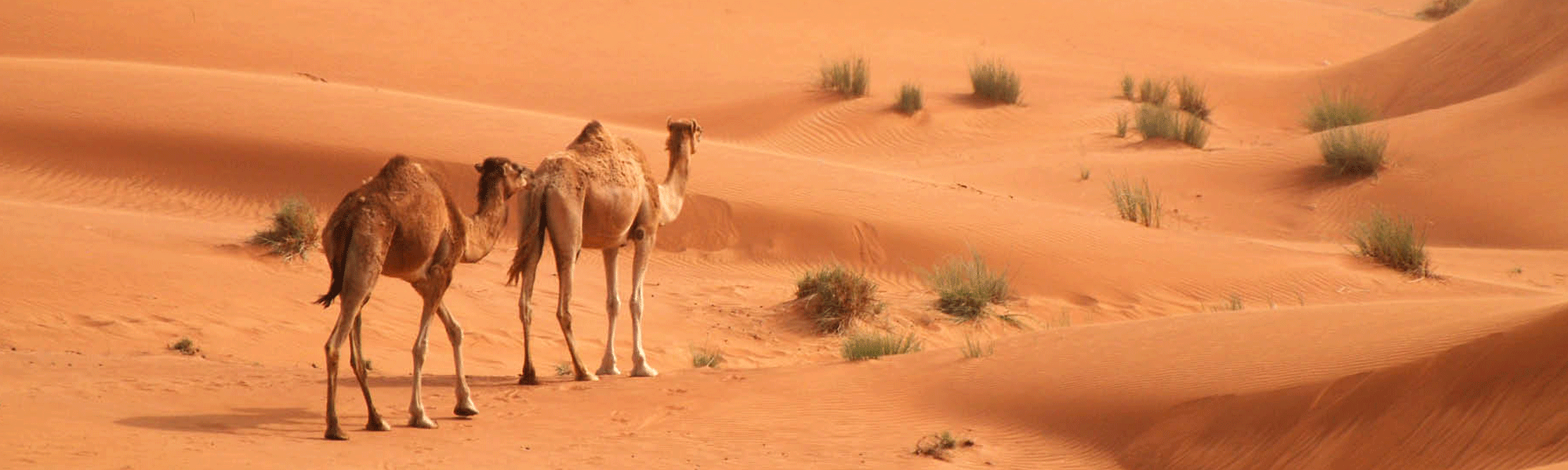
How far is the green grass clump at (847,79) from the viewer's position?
28.5 meters

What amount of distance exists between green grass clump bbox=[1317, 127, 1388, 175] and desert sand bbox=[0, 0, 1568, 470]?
0.26 meters

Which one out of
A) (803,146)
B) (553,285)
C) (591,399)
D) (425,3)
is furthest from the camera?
(425,3)

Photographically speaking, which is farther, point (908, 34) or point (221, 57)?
point (908, 34)

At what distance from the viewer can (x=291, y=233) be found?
49.3ft

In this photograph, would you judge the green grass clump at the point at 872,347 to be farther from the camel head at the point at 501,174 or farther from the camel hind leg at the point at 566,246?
the camel head at the point at 501,174

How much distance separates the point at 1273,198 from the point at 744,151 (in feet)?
22.4

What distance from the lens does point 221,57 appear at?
2772cm

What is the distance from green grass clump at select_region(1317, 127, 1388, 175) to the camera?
21.0m

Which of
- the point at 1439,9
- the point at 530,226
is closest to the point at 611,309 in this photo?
the point at 530,226

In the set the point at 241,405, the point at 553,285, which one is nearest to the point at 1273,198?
the point at 553,285

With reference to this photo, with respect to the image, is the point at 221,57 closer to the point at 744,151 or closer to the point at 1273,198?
the point at 744,151

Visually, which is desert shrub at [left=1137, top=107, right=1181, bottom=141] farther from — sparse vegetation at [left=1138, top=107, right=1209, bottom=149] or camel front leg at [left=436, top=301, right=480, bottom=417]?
camel front leg at [left=436, top=301, right=480, bottom=417]

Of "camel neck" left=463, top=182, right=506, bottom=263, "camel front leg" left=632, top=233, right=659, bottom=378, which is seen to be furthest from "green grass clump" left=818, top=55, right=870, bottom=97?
"camel neck" left=463, top=182, right=506, bottom=263

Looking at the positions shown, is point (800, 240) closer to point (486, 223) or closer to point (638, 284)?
point (638, 284)
